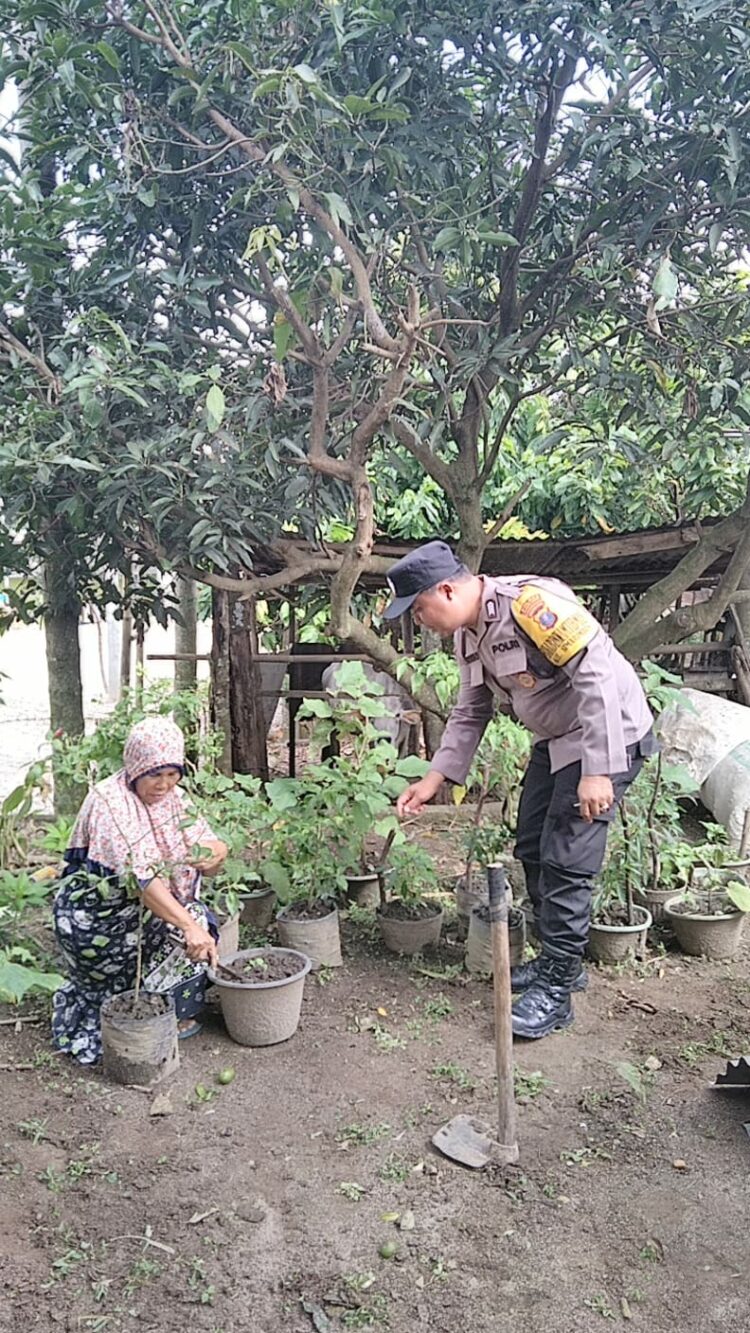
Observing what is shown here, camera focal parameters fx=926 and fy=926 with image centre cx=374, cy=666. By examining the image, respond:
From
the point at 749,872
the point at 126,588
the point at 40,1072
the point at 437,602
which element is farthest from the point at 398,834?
the point at 126,588

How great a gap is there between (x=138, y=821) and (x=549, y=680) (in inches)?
54.2

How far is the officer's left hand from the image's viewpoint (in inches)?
110

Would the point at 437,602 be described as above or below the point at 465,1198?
above

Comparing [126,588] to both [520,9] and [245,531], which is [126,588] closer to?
[245,531]

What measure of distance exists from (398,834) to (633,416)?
2420 mm

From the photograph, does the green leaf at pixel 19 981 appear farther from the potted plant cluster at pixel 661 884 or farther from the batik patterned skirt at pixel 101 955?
the potted plant cluster at pixel 661 884

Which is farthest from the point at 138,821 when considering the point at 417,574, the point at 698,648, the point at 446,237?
the point at 698,648

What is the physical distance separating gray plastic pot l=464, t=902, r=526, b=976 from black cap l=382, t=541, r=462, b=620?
1.33m

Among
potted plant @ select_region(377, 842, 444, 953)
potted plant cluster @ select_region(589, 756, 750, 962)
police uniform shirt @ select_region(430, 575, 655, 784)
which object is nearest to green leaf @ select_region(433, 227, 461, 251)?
police uniform shirt @ select_region(430, 575, 655, 784)

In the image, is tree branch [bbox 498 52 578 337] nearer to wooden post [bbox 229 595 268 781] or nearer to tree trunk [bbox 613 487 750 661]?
tree trunk [bbox 613 487 750 661]

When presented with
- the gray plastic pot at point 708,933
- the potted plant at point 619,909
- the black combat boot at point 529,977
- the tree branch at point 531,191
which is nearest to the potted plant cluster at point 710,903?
the gray plastic pot at point 708,933

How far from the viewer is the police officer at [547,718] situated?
9.20 ft

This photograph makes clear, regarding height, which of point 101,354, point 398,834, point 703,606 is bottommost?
point 398,834

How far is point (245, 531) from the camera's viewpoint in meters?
4.22
